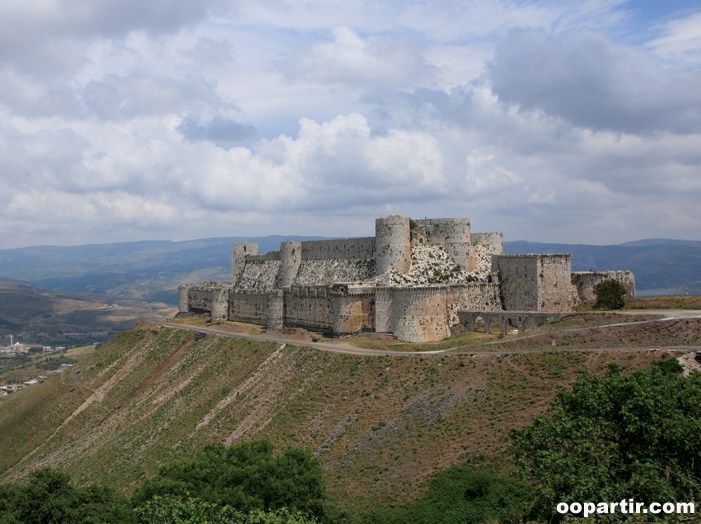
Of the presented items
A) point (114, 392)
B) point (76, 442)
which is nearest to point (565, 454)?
point (76, 442)

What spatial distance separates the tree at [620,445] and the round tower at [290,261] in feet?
182

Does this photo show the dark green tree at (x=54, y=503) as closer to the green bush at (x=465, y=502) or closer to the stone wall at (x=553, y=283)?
the green bush at (x=465, y=502)

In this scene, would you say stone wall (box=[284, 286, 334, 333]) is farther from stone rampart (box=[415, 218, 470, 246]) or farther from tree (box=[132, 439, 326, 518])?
tree (box=[132, 439, 326, 518])

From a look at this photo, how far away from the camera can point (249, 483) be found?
85.5 ft

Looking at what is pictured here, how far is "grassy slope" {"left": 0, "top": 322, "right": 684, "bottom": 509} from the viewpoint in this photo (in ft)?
111

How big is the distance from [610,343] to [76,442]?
54.0 meters

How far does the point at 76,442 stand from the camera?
5794cm

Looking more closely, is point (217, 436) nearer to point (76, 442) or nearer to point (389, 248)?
point (76, 442)

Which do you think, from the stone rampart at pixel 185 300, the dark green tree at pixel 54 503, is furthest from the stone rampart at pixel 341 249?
the dark green tree at pixel 54 503

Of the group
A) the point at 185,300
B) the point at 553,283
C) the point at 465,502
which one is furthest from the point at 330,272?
the point at 465,502

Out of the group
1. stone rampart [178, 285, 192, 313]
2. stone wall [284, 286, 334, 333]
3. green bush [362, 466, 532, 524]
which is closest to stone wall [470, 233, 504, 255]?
stone wall [284, 286, 334, 333]

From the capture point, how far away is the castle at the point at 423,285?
58.4 m

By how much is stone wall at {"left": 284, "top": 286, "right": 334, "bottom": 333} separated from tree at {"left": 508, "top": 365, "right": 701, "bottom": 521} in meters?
41.3

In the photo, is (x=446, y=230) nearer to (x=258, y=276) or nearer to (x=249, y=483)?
(x=258, y=276)
